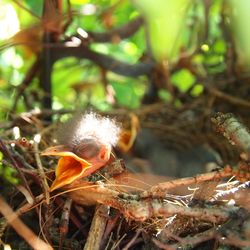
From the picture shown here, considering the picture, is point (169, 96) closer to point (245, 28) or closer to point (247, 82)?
point (247, 82)

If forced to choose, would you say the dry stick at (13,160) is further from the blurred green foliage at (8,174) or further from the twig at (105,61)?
the twig at (105,61)

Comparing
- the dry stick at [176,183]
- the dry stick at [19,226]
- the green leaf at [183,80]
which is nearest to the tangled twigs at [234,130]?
the dry stick at [176,183]

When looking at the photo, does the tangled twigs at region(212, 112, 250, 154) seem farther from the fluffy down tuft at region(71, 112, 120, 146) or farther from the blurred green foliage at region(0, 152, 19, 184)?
the blurred green foliage at region(0, 152, 19, 184)

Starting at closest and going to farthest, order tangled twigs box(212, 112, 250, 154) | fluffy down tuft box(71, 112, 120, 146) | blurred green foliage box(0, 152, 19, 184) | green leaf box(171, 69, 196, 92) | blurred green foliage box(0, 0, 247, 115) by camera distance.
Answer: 1. tangled twigs box(212, 112, 250, 154)
2. fluffy down tuft box(71, 112, 120, 146)
3. blurred green foliage box(0, 152, 19, 184)
4. blurred green foliage box(0, 0, 247, 115)
5. green leaf box(171, 69, 196, 92)

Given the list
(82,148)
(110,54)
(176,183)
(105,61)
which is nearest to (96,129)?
(82,148)

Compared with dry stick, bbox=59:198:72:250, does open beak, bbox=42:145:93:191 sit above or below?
above

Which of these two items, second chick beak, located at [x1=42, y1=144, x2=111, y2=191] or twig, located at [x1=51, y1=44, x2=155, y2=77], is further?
twig, located at [x1=51, y1=44, x2=155, y2=77]

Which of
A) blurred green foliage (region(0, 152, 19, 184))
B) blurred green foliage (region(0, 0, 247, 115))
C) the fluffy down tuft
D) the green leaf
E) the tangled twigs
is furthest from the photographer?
the green leaf

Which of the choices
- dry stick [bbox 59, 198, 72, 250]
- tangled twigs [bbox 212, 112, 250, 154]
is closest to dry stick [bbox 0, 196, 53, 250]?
dry stick [bbox 59, 198, 72, 250]
